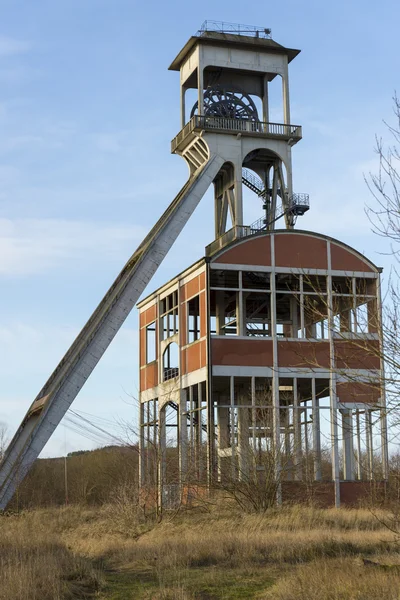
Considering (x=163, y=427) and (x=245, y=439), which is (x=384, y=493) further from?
(x=163, y=427)

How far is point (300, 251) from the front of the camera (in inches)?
1125

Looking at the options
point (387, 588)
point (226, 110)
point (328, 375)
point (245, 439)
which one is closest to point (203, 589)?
point (387, 588)

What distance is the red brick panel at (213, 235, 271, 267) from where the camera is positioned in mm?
27656

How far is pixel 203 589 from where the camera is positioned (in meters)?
12.5

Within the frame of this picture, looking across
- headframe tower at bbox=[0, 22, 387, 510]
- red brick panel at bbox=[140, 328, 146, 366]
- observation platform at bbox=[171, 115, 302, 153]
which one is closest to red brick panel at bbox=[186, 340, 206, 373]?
headframe tower at bbox=[0, 22, 387, 510]

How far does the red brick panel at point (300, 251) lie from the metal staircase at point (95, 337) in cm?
453

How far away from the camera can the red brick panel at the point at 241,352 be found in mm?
27016

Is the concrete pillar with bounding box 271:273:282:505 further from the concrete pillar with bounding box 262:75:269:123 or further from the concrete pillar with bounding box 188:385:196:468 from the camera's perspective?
the concrete pillar with bounding box 262:75:269:123

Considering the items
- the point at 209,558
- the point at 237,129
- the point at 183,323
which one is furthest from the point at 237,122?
the point at 209,558

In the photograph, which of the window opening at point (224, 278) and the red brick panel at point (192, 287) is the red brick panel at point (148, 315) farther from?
the red brick panel at point (192, 287)

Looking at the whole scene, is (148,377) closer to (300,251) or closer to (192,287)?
(192,287)

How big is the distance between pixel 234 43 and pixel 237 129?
11.7 ft

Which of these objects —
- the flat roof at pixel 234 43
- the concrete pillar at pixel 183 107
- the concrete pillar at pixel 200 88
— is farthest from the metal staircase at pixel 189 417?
the flat roof at pixel 234 43

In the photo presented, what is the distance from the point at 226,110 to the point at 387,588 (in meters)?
26.6
